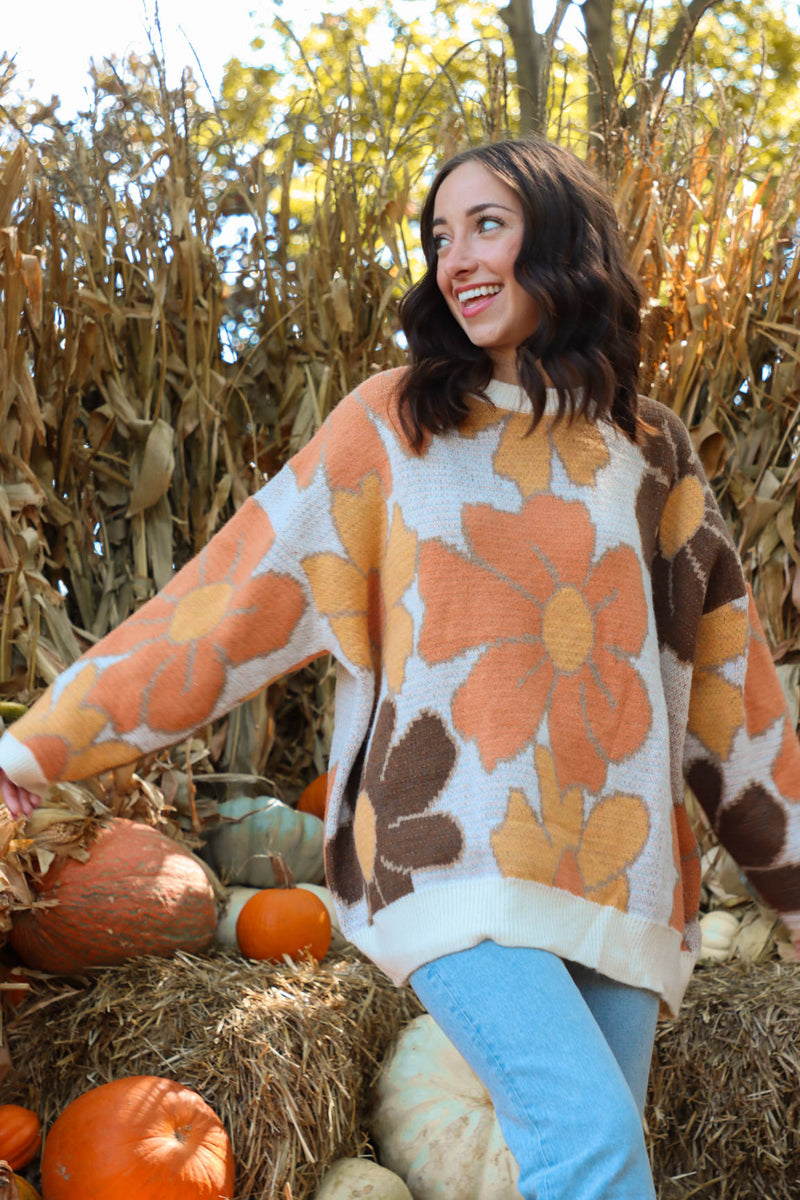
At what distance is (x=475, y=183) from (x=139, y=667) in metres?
0.86

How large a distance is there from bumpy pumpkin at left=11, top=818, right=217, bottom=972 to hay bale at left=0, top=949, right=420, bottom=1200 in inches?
1.8

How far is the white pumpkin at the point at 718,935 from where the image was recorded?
2924 mm

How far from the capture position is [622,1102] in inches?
49.1

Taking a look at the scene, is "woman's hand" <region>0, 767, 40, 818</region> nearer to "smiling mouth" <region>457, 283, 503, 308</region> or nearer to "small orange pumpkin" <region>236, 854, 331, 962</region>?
"smiling mouth" <region>457, 283, 503, 308</region>

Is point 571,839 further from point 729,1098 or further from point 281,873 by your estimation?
point 281,873

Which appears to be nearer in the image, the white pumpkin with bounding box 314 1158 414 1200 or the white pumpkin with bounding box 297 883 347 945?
the white pumpkin with bounding box 314 1158 414 1200

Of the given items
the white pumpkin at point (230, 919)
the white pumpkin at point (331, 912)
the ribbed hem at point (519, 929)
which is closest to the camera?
the ribbed hem at point (519, 929)

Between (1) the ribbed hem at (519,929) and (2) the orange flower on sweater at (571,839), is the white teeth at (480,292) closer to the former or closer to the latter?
(2) the orange flower on sweater at (571,839)

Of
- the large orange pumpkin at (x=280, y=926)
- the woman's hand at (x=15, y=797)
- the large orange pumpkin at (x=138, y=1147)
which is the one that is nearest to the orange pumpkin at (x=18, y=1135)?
the large orange pumpkin at (x=138, y=1147)

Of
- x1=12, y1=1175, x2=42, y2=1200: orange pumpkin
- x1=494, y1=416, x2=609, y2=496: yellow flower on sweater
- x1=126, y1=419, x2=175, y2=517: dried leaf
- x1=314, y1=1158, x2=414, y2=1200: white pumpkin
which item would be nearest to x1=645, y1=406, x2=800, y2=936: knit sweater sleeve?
x1=494, y1=416, x2=609, y2=496: yellow flower on sweater

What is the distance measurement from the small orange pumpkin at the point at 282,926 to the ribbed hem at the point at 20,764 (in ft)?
3.64

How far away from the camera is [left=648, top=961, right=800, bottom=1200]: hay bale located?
2441mm

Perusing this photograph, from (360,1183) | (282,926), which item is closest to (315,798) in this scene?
(282,926)

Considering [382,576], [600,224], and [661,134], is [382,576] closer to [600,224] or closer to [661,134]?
[600,224]
